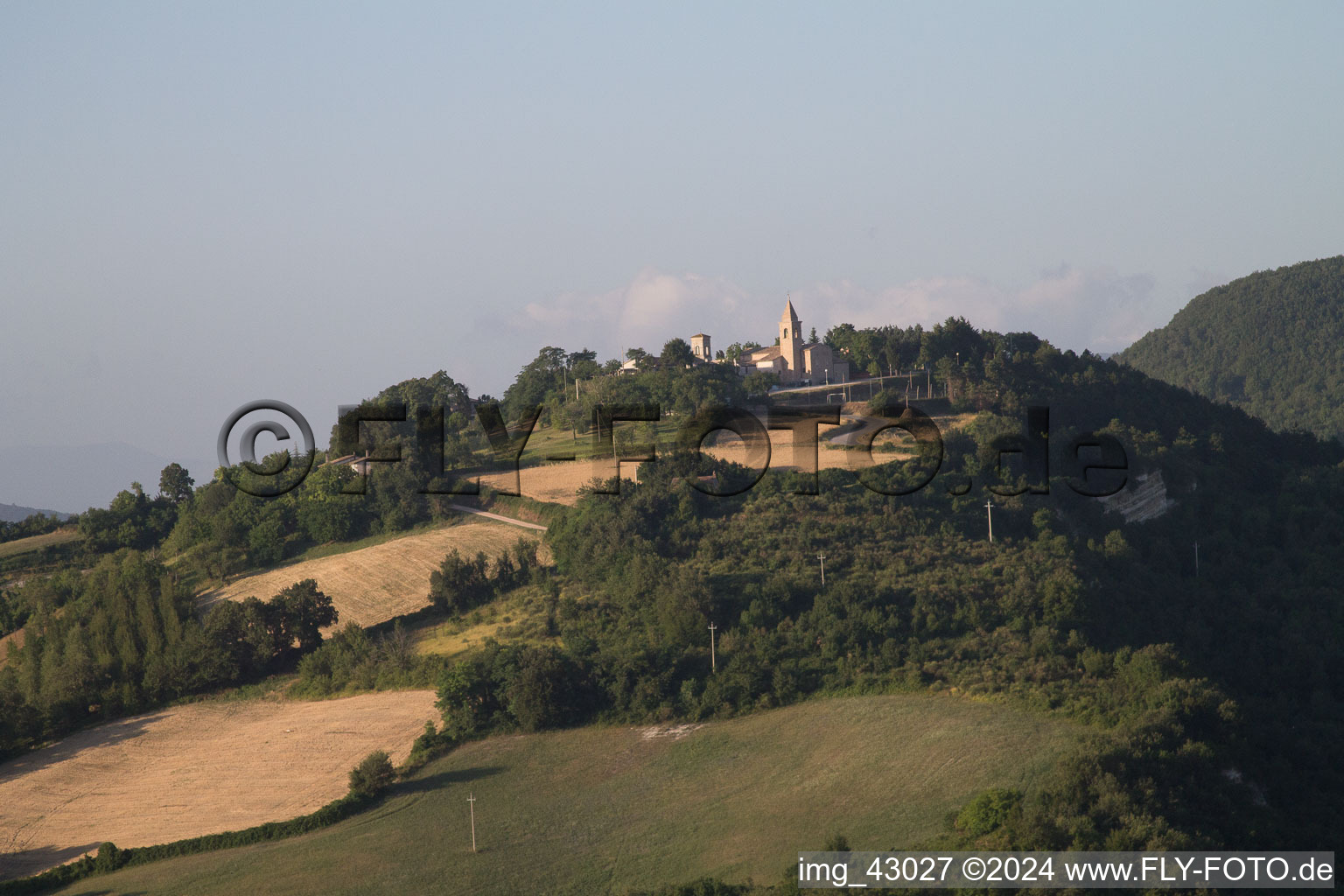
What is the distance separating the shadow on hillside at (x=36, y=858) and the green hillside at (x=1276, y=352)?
146791 mm

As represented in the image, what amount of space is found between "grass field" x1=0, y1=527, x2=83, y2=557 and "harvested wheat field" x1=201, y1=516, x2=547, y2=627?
19.3 m

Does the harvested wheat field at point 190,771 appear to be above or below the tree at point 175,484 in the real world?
below

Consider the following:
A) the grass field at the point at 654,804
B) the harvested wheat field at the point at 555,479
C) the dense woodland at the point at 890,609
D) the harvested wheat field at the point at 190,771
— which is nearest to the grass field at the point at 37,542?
the dense woodland at the point at 890,609

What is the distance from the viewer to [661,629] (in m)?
43.6

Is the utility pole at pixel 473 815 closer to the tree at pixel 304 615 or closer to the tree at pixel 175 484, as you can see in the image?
the tree at pixel 304 615

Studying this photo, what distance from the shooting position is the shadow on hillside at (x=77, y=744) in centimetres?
4016

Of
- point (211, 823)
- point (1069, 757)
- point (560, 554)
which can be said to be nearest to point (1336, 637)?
point (1069, 757)

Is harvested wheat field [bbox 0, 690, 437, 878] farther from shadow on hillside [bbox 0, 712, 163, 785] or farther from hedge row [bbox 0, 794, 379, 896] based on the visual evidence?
hedge row [bbox 0, 794, 379, 896]

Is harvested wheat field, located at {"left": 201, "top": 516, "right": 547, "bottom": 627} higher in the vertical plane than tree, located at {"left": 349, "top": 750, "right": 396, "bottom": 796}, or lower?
higher

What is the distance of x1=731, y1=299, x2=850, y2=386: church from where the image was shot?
76.5 meters

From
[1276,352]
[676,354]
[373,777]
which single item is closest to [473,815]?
[373,777]

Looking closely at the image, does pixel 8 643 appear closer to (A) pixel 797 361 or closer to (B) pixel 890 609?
(B) pixel 890 609

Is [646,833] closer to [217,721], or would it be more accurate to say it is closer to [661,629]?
[661,629]

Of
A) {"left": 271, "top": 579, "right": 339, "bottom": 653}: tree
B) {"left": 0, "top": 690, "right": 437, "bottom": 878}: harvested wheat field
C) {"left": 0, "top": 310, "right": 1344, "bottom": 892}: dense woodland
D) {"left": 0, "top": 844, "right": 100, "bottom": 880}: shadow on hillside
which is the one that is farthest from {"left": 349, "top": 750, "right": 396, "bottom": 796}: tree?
{"left": 271, "top": 579, "right": 339, "bottom": 653}: tree
